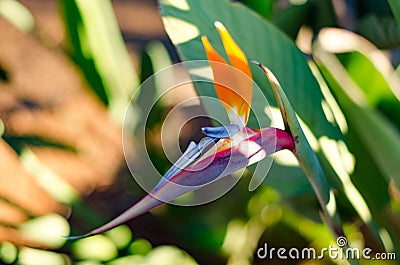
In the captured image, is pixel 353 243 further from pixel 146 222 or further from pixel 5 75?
pixel 5 75

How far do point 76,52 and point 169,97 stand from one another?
16 centimetres

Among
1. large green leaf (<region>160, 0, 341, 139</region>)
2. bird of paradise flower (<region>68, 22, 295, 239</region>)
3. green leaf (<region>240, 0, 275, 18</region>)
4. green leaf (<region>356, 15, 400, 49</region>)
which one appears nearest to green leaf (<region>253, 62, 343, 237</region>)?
bird of paradise flower (<region>68, 22, 295, 239</region>)

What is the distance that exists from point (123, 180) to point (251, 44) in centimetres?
37

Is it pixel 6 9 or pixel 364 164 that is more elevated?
pixel 6 9

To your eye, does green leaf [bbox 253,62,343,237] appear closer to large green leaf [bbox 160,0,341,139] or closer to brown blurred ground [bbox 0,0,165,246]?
large green leaf [bbox 160,0,341,139]

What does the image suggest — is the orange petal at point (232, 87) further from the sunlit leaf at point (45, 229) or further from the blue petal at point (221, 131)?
the sunlit leaf at point (45, 229)

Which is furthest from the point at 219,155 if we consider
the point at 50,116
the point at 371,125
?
the point at 50,116

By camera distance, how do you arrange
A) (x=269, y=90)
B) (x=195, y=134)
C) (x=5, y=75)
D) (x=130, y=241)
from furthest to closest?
(x=195, y=134) < (x=5, y=75) < (x=130, y=241) < (x=269, y=90)

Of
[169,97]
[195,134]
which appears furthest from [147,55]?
[195,134]

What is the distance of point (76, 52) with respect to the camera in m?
0.69

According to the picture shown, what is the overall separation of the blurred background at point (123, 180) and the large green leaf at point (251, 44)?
0.17 ft

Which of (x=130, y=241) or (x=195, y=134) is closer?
(x=130, y=241)

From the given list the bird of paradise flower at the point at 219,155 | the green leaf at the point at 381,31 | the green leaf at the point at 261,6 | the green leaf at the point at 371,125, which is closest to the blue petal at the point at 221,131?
the bird of paradise flower at the point at 219,155

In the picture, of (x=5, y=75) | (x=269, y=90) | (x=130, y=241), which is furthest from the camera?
(x=5, y=75)
